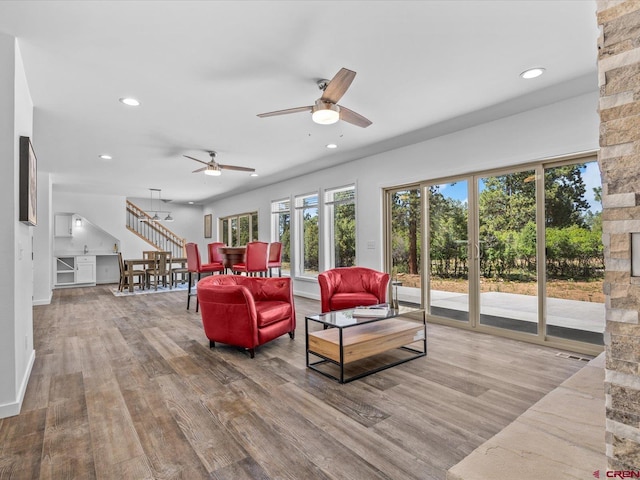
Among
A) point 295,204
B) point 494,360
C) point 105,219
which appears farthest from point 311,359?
point 105,219

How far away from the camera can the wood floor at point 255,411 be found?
1.90 m

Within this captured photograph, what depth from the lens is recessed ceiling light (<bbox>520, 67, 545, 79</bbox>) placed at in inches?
122

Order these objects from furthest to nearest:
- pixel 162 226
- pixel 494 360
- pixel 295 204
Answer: pixel 162 226
pixel 295 204
pixel 494 360

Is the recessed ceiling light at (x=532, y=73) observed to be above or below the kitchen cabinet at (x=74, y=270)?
above

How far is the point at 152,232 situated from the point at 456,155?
10540mm

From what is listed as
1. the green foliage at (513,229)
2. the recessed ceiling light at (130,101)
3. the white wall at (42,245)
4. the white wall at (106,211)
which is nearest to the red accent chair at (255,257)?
the green foliage at (513,229)

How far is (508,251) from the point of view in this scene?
4.37 m

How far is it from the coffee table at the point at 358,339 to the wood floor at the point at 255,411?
0.47 feet

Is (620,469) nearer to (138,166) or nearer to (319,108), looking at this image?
(319,108)

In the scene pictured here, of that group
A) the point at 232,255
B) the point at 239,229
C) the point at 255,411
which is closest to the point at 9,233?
the point at 255,411

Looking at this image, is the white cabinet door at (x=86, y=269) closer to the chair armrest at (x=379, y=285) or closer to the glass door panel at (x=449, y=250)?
the chair armrest at (x=379, y=285)

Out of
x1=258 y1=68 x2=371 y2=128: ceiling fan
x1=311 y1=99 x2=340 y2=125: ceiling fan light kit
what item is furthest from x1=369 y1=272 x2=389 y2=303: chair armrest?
x1=311 y1=99 x2=340 y2=125: ceiling fan light kit

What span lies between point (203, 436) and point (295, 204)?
6.09 m

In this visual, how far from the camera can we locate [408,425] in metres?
2.26
